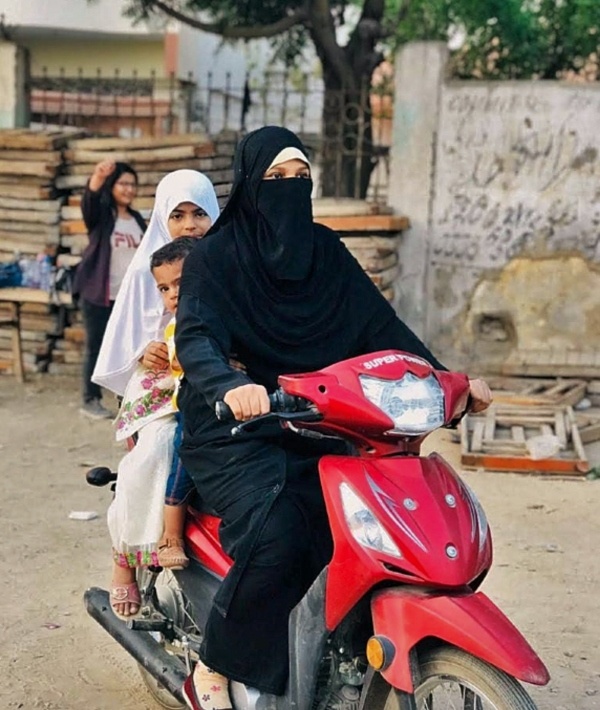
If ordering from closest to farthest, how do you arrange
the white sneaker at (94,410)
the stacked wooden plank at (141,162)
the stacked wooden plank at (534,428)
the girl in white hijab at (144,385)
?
the girl in white hijab at (144,385)
the stacked wooden plank at (534,428)
the white sneaker at (94,410)
the stacked wooden plank at (141,162)

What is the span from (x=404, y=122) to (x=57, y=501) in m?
4.38

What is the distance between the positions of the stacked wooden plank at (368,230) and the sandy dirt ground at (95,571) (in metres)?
1.53

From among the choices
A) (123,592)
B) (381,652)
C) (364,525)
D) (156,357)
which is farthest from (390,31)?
(381,652)

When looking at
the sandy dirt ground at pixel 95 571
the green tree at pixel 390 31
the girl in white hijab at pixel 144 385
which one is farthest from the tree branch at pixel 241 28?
the girl in white hijab at pixel 144 385

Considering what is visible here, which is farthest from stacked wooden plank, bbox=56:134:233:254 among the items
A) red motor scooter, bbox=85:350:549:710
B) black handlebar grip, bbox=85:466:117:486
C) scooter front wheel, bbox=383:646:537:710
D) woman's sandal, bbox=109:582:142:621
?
scooter front wheel, bbox=383:646:537:710

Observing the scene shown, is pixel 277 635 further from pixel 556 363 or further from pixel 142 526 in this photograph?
pixel 556 363

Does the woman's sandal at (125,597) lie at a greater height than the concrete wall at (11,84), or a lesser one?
lesser

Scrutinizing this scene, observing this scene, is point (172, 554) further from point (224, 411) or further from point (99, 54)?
point (99, 54)

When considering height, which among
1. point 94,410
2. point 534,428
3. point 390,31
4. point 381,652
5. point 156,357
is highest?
point 390,31

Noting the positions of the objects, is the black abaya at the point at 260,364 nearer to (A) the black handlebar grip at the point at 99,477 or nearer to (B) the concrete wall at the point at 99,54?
(A) the black handlebar grip at the point at 99,477

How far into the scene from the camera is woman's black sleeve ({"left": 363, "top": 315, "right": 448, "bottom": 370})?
332 cm

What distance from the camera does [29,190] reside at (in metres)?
9.31

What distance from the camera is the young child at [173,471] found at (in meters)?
3.36

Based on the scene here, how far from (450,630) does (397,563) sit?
0.61 feet
